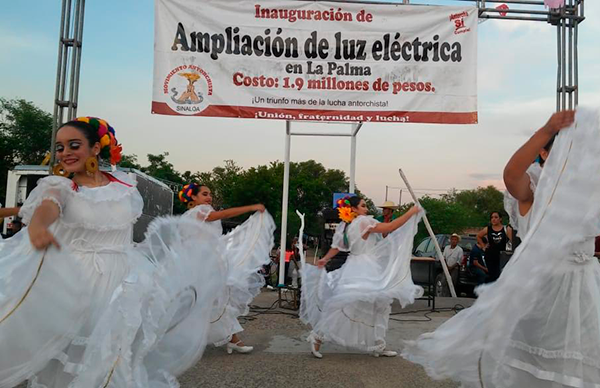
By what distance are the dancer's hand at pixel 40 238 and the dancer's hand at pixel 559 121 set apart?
2.62m

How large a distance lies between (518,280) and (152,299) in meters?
1.88

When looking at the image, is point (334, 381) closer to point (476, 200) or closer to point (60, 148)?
point (60, 148)

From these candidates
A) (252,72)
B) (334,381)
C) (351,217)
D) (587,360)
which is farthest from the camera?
(252,72)

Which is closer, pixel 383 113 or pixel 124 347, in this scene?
pixel 124 347

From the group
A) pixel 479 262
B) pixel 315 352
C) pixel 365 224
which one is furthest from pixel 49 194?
pixel 479 262

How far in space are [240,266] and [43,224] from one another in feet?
11.9

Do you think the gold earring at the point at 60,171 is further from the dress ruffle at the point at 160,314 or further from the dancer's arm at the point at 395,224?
the dancer's arm at the point at 395,224

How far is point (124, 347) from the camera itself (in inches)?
103

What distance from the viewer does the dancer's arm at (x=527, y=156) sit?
101 inches

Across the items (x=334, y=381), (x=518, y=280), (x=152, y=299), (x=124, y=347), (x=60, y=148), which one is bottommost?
(x=334, y=381)

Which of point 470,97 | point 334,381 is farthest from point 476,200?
point 334,381

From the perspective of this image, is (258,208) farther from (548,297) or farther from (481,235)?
(481,235)

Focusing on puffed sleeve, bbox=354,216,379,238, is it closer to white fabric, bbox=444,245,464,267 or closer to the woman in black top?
the woman in black top

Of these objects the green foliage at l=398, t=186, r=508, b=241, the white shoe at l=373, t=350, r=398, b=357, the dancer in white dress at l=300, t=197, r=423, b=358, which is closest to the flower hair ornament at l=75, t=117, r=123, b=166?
the dancer in white dress at l=300, t=197, r=423, b=358
